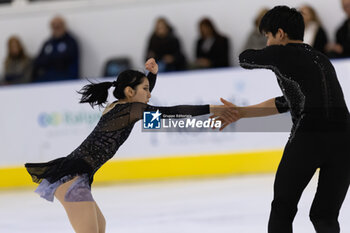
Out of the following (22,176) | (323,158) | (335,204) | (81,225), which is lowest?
(22,176)

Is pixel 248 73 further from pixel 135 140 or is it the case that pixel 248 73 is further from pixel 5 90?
pixel 5 90

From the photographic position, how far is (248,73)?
7.84 metres

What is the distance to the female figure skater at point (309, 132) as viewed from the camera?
108 inches

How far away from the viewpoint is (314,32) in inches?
327

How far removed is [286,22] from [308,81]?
0.92 feet

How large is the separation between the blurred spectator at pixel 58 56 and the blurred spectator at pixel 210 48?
6.41ft

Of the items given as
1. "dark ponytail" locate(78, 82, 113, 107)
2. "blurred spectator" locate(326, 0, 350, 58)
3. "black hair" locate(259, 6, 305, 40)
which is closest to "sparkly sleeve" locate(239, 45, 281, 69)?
"black hair" locate(259, 6, 305, 40)

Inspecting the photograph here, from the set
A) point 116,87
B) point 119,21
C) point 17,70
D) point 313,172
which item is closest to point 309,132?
point 313,172

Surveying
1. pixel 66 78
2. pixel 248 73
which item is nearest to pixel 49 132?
pixel 66 78

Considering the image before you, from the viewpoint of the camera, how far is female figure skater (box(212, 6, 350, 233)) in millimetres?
2744

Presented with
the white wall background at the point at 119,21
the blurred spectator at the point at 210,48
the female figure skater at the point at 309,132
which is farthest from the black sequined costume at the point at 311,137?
the white wall background at the point at 119,21

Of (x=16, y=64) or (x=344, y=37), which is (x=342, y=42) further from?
(x=16, y=64)

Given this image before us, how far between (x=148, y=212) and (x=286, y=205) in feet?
8.94

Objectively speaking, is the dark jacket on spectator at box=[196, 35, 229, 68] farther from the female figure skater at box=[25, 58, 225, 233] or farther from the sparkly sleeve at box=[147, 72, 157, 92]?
the female figure skater at box=[25, 58, 225, 233]
